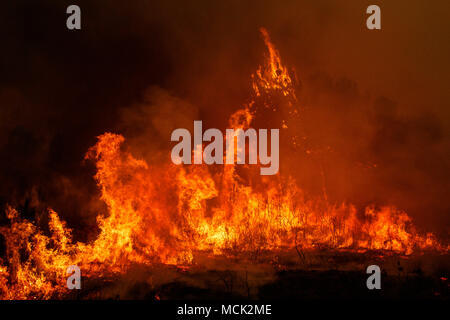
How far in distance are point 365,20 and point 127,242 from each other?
11.3 metres

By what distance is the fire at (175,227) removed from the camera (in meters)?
7.89

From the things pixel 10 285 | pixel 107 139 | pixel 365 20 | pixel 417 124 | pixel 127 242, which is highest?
pixel 365 20

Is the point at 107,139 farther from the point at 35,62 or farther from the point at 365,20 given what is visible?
the point at 365,20

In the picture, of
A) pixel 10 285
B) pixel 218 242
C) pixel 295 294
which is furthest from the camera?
pixel 218 242

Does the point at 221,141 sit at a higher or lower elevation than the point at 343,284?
higher

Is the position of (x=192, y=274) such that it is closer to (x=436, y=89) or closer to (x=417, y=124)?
(x=417, y=124)

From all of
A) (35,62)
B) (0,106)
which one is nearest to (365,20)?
(35,62)

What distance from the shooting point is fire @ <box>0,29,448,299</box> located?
789 cm

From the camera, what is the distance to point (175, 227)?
31.9 ft

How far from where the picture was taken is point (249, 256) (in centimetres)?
848

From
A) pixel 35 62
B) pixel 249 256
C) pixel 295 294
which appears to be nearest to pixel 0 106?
pixel 35 62

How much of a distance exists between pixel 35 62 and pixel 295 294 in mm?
10899

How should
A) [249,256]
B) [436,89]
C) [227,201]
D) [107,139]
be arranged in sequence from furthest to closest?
1. [436,89]
2. [227,201]
3. [107,139]
4. [249,256]

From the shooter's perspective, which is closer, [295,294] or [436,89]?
[295,294]
